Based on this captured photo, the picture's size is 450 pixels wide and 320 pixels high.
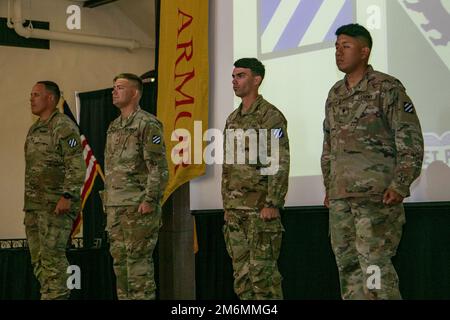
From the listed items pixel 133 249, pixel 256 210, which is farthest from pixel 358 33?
pixel 133 249

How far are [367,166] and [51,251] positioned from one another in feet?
6.88

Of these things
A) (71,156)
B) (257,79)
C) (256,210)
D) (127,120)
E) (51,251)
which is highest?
(257,79)

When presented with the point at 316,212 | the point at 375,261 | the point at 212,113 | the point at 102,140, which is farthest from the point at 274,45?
the point at 102,140

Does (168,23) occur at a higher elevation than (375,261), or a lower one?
→ higher

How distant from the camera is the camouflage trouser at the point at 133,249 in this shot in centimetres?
403

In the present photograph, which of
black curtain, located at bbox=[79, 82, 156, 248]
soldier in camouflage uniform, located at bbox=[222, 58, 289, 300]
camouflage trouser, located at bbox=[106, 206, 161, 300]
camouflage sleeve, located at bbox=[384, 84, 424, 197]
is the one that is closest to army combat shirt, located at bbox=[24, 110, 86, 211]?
camouflage trouser, located at bbox=[106, 206, 161, 300]

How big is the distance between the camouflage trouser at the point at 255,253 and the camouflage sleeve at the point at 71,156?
1.12 metres

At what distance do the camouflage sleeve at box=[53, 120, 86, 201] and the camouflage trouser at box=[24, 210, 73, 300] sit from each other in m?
0.19

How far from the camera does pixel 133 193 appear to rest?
409 centimetres

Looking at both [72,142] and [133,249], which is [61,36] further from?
[133,249]

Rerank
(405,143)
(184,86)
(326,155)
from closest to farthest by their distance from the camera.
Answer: (405,143)
(326,155)
(184,86)

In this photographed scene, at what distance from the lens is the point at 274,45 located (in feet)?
14.8
